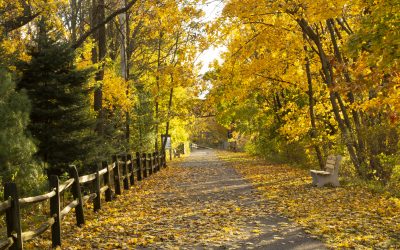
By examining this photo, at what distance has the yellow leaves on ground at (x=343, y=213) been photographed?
6944mm

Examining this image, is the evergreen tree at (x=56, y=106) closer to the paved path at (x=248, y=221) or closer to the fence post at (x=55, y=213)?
the paved path at (x=248, y=221)

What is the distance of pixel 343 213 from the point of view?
9078 mm

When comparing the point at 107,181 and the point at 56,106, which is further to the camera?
the point at 56,106

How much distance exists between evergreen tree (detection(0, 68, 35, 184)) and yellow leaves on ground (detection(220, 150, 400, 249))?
5921 millimetres

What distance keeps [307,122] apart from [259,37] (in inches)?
250

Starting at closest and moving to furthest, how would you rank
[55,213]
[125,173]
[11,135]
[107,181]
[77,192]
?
[55,213]
[77,192]
[11,135]
[107,181]
[125,173]

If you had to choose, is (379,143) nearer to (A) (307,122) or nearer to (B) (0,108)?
(A) (307,122)

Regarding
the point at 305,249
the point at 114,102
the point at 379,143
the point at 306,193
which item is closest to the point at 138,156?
the point at 114,102

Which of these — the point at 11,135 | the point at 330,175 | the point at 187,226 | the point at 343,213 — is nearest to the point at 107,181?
the point at 11,135

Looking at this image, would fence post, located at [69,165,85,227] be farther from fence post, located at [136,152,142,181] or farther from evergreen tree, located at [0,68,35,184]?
fence post, located at [136,152,142,181]

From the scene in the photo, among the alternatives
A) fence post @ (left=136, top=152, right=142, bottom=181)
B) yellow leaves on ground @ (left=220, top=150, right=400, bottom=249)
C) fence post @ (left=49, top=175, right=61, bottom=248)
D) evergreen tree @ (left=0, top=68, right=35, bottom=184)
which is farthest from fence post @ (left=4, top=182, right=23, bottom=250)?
fence post @ (left=136, top=152, right=142, bottom=181)

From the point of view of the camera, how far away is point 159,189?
49.8 ft

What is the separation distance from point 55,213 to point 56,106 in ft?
21.0

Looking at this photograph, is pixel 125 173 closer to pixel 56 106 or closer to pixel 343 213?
pixel 56 106
